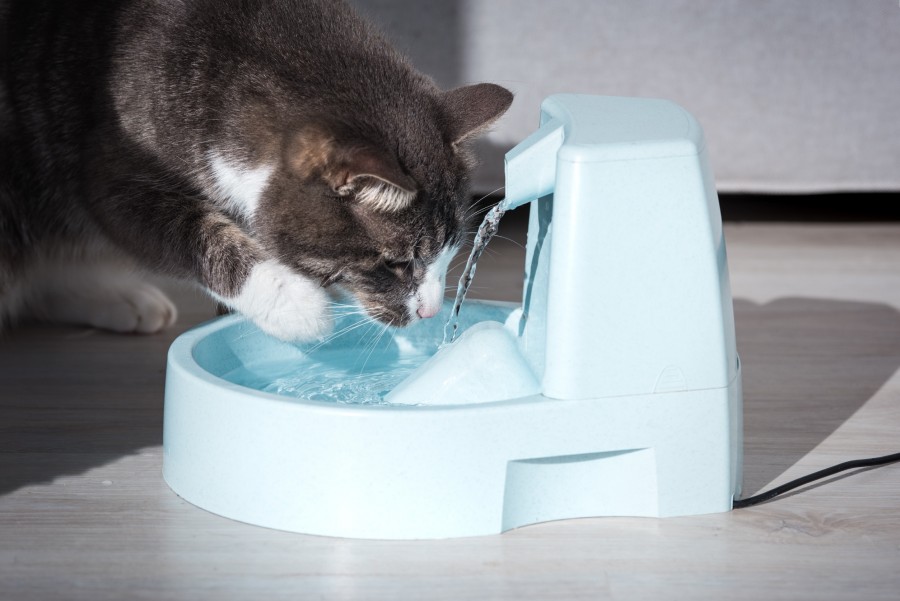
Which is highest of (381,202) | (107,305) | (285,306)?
(381,202)

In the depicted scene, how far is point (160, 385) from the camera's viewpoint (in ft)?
4.95

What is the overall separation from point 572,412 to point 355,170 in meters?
0.36

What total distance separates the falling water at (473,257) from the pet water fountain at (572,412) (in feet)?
0.51

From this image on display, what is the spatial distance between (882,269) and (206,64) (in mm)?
1461

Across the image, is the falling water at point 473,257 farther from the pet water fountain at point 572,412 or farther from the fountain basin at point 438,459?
the fountain basin at point 438,459

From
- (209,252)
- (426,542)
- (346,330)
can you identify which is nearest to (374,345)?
(346,330)

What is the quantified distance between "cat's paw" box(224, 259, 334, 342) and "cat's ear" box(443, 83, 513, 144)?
28 centimetres

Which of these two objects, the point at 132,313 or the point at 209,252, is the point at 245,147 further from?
the point at 132,313

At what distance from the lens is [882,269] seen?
7.06 ft

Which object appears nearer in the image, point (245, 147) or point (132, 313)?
point (245, 147)

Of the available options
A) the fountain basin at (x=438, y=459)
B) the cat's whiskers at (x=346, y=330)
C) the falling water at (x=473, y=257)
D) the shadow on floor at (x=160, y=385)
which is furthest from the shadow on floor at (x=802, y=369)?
the cat's whiskers at (x=346, y=330)

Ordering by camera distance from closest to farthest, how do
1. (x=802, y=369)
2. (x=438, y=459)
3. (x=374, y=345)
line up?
1. (x=438, y=459)
2. (x=374, y=345)
3. (x=802, y=369)

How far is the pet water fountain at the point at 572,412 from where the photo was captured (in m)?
1.02

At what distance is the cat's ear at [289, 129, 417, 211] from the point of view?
1.15 m
